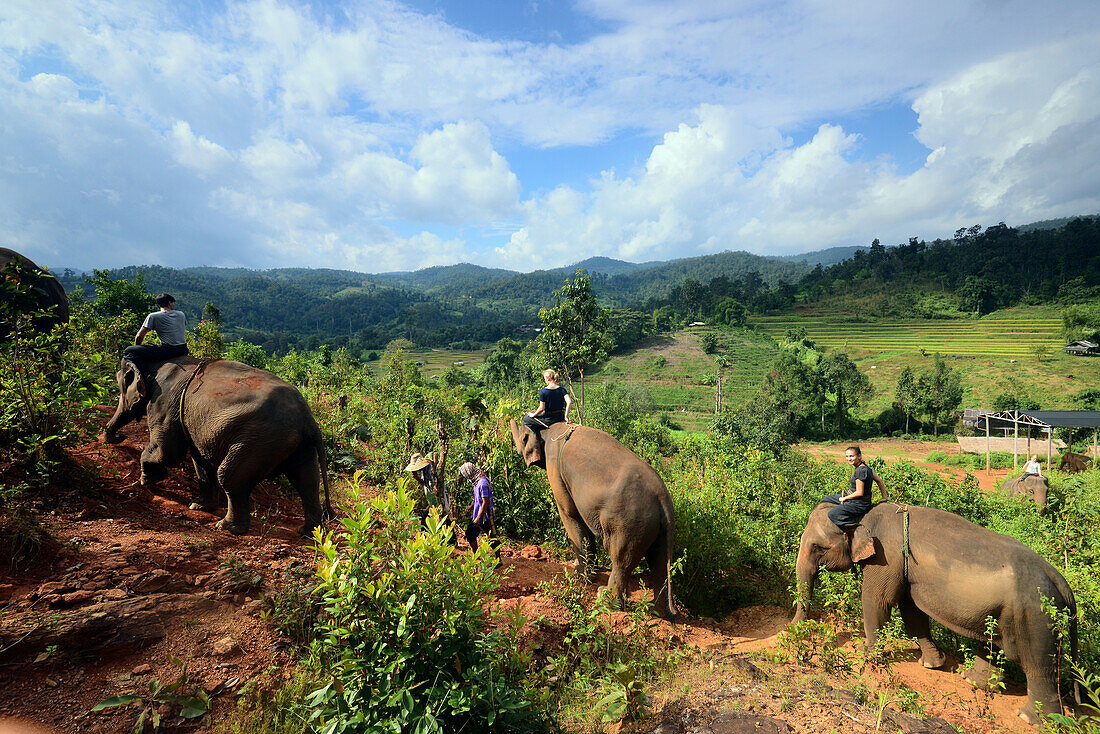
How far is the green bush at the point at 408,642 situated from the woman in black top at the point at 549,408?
4.18 metres

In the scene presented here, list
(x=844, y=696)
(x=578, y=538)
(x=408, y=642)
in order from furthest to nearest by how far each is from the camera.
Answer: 1. (x=578, y=538)
2. (x=844, y=696)
3. (x=408, y=642)

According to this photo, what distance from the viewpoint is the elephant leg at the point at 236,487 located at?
5.23m

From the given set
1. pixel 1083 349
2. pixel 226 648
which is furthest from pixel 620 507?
pixel 1083 349

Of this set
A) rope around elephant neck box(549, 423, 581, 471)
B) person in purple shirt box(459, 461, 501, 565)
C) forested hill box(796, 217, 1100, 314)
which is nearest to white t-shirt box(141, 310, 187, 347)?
person in purple shirt box(459, 461, 501, 565)

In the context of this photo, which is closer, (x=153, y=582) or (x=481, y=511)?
(x=153, y=582)

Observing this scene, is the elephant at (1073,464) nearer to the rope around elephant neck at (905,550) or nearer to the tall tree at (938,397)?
the rope around elephant neck at (905,550)

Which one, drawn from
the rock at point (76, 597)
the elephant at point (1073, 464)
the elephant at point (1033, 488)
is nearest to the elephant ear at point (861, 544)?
the rock at point (76, 597)

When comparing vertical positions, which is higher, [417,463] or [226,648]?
[417,463]

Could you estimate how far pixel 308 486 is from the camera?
5.71 m

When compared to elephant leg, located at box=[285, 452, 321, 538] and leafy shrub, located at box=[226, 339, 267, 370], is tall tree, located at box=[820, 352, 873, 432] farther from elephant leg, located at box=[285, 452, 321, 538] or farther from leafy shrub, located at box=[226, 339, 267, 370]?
elephant leg, located at box=[285, 452, 321, 538]

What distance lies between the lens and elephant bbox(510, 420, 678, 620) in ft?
17.8

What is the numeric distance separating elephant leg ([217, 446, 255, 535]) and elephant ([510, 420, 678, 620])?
365 cm

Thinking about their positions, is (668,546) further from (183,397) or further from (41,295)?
(41,295)

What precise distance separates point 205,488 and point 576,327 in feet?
42.5
